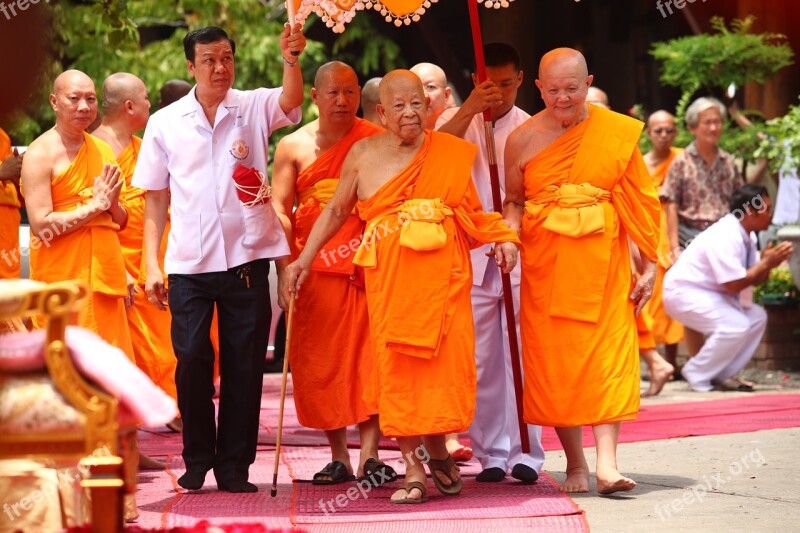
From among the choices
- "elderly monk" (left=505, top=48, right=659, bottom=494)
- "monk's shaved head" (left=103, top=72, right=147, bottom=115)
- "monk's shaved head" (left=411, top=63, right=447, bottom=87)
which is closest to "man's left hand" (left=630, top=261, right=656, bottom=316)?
"elderly monk" (left=505, top=48, right=659, bottom=494)

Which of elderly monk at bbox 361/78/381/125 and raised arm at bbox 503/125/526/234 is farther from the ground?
elderly monk at bbox 361/78/381/125

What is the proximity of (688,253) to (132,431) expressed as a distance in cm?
763

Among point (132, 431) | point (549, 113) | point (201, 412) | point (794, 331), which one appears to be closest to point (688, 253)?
point (794, 331)

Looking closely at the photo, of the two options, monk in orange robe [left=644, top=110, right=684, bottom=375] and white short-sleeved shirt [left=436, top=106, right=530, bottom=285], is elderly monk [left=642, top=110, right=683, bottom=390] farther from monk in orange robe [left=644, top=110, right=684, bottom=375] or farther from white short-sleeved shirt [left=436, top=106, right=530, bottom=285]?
white short-sleeved shirt [left=436, top=106, right=530, bottom=285]

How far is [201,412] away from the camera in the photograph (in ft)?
18.6

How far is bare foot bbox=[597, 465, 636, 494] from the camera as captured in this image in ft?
17.3

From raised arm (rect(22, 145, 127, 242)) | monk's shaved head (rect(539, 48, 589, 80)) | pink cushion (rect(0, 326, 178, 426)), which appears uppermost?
monk's shaved head (rect(539, 48, 589, 80))

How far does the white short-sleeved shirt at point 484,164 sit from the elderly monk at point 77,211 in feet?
5.36

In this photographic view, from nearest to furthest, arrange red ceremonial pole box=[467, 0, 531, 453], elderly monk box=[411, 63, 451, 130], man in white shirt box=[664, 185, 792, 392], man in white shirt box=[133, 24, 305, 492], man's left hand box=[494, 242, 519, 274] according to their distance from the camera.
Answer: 1. man's left hand box=[494, 242, 519, 274]
2. man in white shirt box=[133, 24, 305, 492]
3. red ceremonial pole box=[467, 0, 531, 453]
4. elderly monk box=[411, 63, 451, 130]
5. man in white shirt box=[664, 185, 792, 392]

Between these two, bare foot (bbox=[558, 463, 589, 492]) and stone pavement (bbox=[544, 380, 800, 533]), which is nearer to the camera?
stone pavement (bbox=[544, 380, 800, 533])

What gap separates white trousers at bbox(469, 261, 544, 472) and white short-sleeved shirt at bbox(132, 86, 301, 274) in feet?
3.41

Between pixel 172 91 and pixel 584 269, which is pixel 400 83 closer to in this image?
pixel 584 269

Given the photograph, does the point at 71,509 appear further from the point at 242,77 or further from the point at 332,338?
the point at 242,77

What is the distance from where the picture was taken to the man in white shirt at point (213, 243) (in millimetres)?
5605
